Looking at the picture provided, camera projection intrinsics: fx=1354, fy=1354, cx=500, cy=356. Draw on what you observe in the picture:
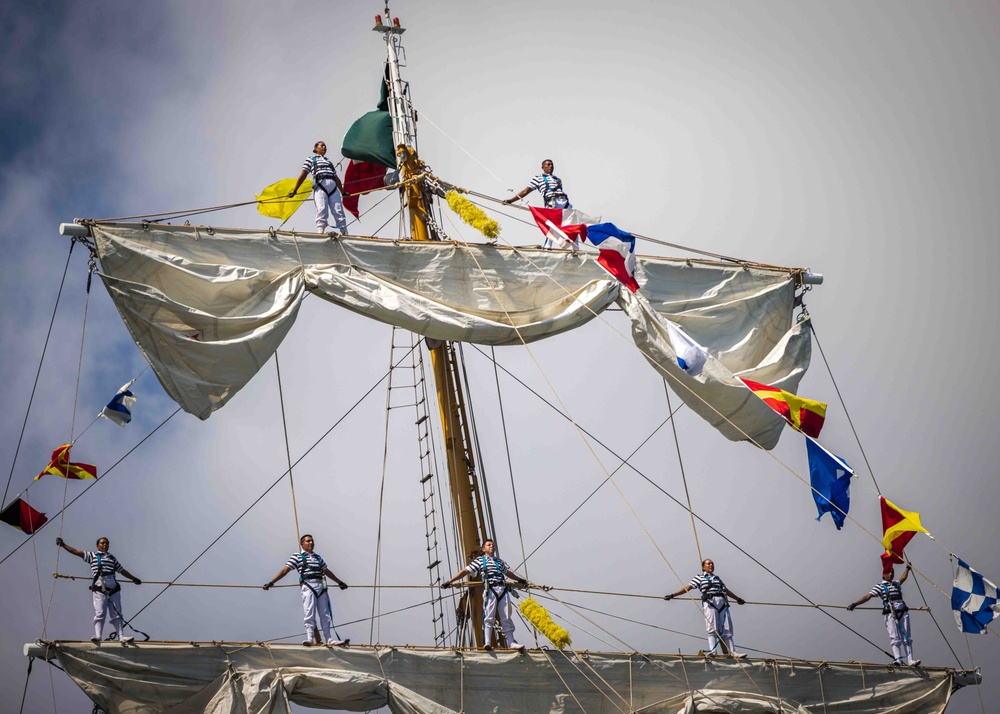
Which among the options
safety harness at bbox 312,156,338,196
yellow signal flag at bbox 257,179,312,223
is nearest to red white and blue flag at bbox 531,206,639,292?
safety harness at bbox 312,156,338,196

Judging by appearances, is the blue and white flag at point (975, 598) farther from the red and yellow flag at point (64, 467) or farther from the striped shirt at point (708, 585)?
the red and yellow flag at point (64, 467)

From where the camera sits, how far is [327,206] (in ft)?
61.3

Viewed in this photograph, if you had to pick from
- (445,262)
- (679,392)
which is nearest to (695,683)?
(679,392)

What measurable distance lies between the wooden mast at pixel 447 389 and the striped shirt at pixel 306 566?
2.48 meters

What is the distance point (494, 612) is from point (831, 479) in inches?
177

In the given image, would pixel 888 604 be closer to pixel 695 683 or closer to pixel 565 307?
pixel 695 683

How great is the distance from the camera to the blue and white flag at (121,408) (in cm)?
1716

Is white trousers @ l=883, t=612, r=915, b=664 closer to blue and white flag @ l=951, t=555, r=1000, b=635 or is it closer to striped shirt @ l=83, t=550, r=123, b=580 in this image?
blue and white flag @ l=951, t=555, r=1000, b=635

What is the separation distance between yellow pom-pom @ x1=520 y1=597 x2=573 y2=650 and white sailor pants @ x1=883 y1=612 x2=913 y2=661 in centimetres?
495

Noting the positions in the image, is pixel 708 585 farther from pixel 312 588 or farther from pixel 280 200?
pixel 280 200

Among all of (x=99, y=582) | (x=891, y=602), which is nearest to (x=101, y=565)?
(x=99, y=582)

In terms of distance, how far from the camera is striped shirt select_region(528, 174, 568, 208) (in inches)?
766

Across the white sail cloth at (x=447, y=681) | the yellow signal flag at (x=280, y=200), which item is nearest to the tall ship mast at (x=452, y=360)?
the white sail cloth at (x=447, y=681)

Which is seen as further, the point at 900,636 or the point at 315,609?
the point at 900,636
